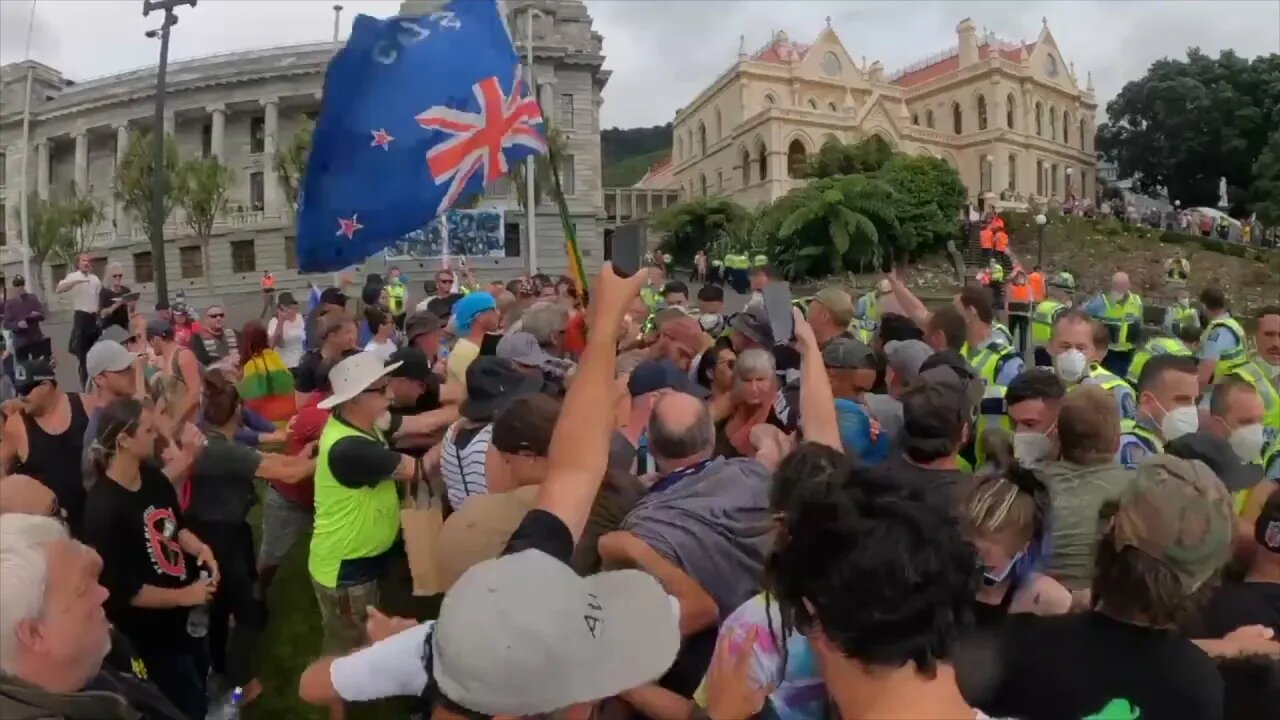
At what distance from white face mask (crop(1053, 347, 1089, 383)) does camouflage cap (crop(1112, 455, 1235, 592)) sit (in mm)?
3247

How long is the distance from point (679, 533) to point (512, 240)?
153ft

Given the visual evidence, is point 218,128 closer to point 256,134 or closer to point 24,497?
A: point 256,134

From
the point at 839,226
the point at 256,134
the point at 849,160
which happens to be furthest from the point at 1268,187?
the point at 256,134

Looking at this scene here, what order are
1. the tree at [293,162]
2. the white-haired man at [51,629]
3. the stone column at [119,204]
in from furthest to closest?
the stone column at [119,204], the tree at [293,162], the white-haired man at [51,629]

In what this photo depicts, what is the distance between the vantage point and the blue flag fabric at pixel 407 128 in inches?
213

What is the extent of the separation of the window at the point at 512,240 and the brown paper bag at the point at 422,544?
147 ft

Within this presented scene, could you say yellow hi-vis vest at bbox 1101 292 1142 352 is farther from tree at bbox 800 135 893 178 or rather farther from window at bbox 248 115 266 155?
window at bbox 248 115 266 155

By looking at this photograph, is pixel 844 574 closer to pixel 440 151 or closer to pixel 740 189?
pixel 440 151

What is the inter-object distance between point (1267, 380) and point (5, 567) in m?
5.86

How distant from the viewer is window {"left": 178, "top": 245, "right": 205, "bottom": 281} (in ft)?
172

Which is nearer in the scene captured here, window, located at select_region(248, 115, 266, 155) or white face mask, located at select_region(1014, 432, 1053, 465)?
white face mask, located at select_region(1014, 432, 1053, 465)

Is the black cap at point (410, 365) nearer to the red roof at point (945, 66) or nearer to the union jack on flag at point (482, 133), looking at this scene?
the union jack on flag at point (482, 133)

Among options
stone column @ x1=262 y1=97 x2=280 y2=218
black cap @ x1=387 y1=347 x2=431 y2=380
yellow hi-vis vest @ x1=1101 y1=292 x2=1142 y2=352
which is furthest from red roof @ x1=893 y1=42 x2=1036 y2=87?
black cap @ x1=387 y1=347 x2=431 y2=380

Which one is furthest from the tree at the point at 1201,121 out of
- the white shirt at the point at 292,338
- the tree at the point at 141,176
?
the white shirt at the point at 292,338
